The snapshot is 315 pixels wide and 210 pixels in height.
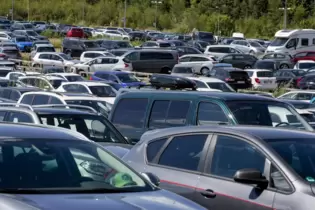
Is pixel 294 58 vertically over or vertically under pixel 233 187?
under

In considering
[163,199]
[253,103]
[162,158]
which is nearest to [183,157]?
[162,158]

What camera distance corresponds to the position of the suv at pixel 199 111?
11961mm

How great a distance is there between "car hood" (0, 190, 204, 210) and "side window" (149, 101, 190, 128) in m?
6.11

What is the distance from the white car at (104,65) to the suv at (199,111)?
32.4m

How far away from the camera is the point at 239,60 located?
53.4 meters

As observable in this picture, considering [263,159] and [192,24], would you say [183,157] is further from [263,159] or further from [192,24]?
[192,24]

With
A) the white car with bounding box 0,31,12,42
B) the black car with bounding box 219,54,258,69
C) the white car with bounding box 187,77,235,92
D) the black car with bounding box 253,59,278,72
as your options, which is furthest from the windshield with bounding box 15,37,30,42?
the white car with bounding box 187,77,235,92

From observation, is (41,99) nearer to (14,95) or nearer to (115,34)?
(14,95)

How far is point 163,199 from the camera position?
6512mm

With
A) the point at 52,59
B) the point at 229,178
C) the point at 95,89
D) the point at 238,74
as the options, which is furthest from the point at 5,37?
the point at 229,178

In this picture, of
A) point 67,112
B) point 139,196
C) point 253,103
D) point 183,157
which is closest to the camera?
point 139,196

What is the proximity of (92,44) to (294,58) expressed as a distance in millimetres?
15146

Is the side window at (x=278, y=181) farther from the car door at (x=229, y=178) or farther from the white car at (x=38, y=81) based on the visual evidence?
the white car at (x=38, y=81)

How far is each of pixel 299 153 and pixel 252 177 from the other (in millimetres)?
574
